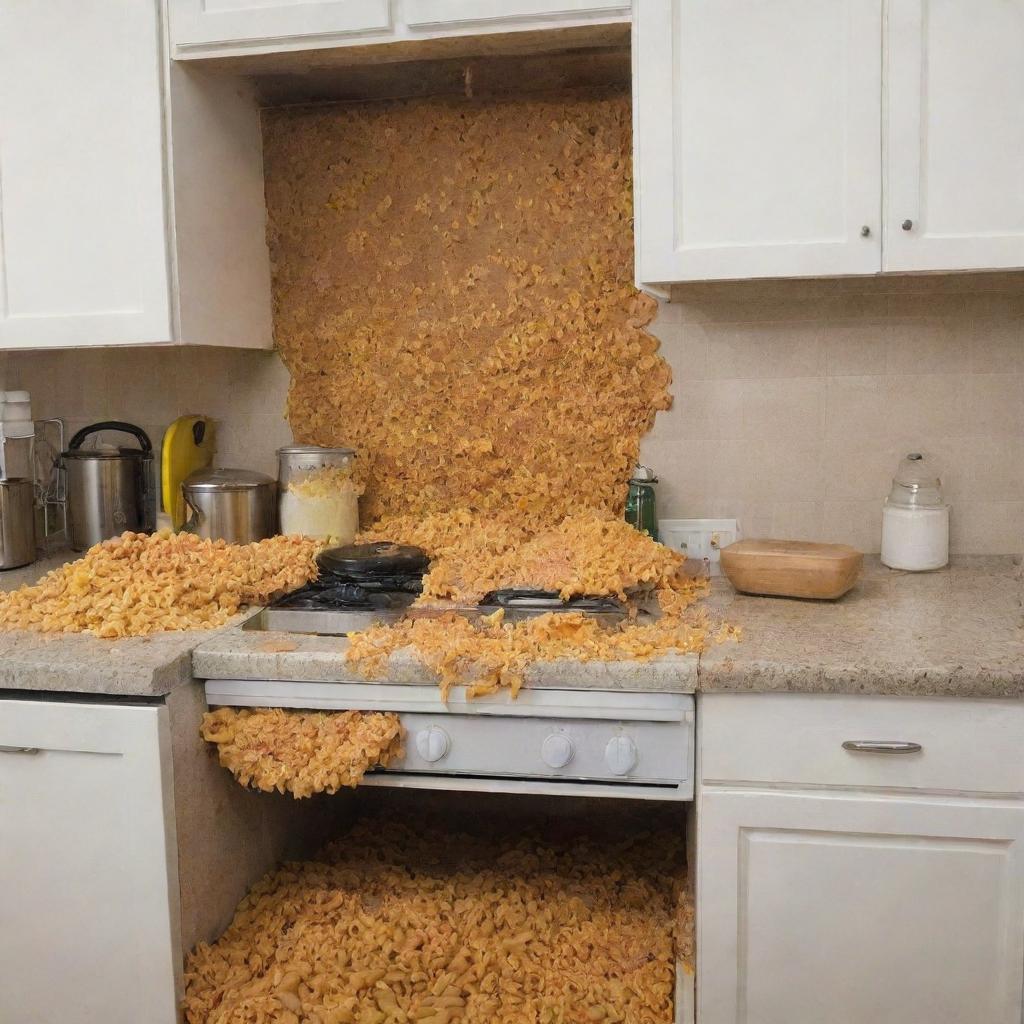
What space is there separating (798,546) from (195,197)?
1.43 m

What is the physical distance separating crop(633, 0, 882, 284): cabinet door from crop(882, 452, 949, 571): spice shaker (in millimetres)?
541

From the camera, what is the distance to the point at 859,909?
5.18ft

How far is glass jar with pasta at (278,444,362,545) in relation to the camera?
2311 millimetres

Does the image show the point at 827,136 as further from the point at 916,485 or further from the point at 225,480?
the point at 225,480

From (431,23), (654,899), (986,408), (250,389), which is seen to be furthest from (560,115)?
(654,899)

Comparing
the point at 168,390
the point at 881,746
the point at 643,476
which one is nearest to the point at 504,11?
the point at 643,476

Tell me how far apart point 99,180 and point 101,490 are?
28.9 inches

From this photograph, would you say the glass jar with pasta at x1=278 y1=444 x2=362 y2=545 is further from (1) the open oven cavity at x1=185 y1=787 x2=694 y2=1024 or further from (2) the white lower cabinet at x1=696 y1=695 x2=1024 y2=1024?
(2) the white lower cabinet at x1=696 y1=695 x2=1024 y2=1024

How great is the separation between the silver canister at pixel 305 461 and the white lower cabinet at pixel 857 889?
43.2 inches

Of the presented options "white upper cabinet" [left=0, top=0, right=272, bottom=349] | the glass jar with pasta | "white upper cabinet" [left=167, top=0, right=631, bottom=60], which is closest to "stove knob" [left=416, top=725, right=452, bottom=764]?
the glass jar with pasta

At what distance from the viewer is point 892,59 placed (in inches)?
72.6

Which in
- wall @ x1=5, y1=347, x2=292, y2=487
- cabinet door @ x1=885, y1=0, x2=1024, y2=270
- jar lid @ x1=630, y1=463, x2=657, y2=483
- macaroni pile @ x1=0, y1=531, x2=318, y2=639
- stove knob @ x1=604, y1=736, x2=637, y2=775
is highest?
cabinet door @ x1=885, y1=0, x2=1024, y2=270

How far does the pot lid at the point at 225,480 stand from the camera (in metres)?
2.24

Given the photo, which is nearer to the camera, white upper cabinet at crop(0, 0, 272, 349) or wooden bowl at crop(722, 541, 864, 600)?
wooden bowl at crop(722, 541, 864, 600)
